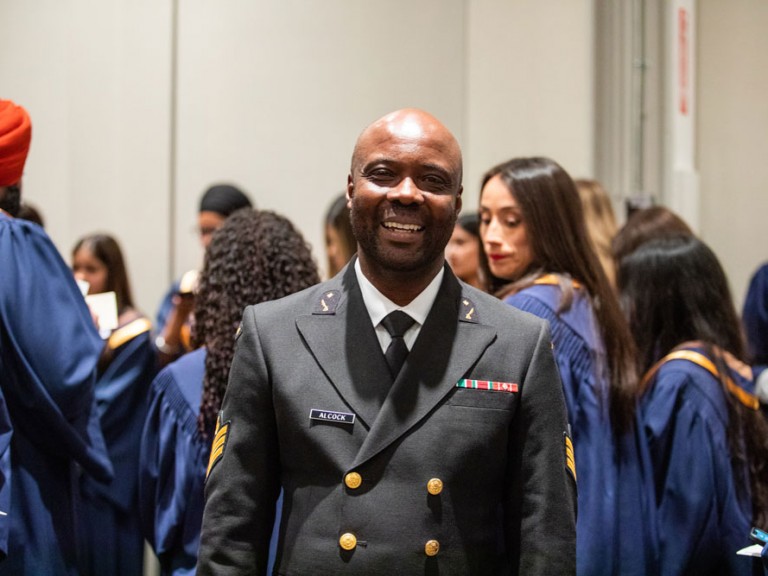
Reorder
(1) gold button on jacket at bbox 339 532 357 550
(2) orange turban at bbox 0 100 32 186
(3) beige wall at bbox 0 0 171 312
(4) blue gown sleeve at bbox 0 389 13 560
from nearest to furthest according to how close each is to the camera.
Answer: (1) gold button on jacket at bbox 339 532 357 550 → (4) blue gown sleeve at bbox 0 389 13 560 → (2) orange turban at bbox 0 100 32 186 → (3) beige wall at bbox 0 0 171 312

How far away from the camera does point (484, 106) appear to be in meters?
6.68

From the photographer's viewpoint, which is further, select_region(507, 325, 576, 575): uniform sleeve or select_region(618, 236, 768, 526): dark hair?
select_region(618, 236, 768, 526): dark hair

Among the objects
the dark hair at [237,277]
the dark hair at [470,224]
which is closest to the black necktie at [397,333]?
the dark hair at [237,277]

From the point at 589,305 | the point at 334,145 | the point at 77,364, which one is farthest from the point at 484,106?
the point at 77,364

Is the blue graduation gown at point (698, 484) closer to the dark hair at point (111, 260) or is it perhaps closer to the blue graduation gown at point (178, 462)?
the blue graduation gown at point (178, 462)

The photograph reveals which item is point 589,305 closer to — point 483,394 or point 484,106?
point 483,394

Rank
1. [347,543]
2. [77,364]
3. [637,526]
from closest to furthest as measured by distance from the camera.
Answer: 1. [347,543]
2. [77,364]
3. [637,526]

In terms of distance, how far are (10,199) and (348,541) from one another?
185 centimetres

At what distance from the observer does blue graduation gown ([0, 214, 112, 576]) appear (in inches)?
114

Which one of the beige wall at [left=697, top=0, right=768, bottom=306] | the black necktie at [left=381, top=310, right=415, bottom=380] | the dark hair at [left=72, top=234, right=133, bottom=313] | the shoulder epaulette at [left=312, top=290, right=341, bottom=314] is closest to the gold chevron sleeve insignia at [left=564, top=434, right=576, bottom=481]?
the black necktie at [left=381, top=310, right=415, bottom=380]

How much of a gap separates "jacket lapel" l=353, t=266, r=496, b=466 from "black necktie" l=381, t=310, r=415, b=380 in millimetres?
33

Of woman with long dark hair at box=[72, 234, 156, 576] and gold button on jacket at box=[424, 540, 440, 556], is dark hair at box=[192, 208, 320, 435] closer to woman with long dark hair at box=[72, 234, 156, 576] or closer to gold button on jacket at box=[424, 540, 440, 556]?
woman with long dark hair at box=[72, 234, 156, 576]

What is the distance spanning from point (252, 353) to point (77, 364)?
1109 mm

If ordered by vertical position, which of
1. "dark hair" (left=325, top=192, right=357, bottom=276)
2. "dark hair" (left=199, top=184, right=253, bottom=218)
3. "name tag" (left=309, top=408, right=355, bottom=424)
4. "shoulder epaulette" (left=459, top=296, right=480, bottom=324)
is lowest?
"name tag" (left=309, top=408, right=355, bottom=424)
